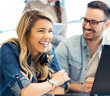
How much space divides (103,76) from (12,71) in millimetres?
512

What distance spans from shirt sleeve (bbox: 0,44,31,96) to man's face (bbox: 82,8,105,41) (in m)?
0.71

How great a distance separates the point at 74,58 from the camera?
135cm

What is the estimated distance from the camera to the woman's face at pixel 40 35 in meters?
1.04

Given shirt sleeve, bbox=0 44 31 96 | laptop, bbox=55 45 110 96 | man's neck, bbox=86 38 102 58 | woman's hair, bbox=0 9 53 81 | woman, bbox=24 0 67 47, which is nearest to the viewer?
laptop, bbox=55 45 110 96

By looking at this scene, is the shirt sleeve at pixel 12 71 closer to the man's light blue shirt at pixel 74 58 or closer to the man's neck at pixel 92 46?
the man's light blue shirt at pixel 74 58

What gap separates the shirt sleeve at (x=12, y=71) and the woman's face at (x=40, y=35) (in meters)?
0.16

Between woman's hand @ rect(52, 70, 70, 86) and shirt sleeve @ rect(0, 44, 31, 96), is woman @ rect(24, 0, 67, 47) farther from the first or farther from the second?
shirt sleeve @ rect(0, 44, 31, 96)

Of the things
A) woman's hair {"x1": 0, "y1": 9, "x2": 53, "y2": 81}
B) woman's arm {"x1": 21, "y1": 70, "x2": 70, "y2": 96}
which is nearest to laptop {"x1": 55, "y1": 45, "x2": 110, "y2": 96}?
woman's arm {"x1": 21, "y1": 70, "x2": 70, "y2": 96}

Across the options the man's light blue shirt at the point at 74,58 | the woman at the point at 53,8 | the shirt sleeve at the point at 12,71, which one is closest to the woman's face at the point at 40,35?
the shirt sleeve at the point at 12,71

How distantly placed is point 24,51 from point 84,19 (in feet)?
2.26

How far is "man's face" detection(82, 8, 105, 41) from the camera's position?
4.57 feet

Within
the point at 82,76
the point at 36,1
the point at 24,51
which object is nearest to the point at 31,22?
the point at 24,51

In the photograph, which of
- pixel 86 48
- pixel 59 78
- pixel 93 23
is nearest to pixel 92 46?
pixel 86 48

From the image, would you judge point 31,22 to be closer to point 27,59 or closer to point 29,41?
point 29,41
